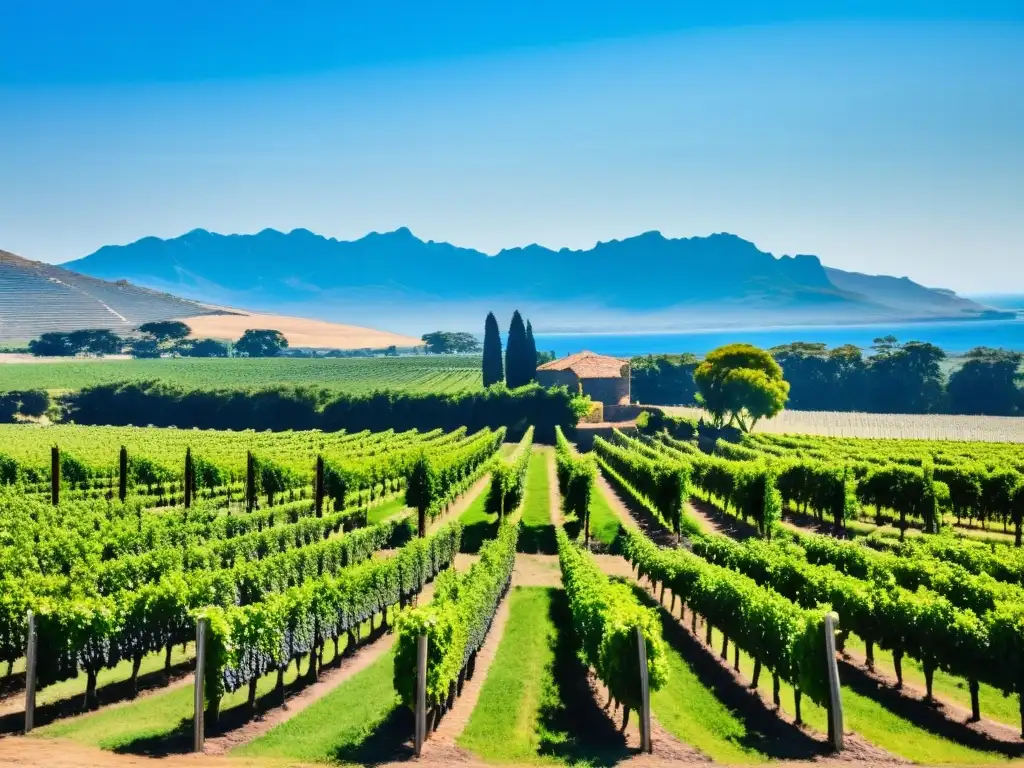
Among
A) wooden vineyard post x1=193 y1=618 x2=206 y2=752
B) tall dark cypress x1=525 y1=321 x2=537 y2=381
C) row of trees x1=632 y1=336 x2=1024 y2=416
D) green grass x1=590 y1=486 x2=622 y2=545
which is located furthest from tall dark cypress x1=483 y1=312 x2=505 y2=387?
wooden vineyard post x1=193 y1=618 x2=206 y2=752

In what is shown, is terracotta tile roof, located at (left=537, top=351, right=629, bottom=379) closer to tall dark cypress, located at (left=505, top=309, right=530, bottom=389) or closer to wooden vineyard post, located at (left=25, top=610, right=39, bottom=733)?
tall dark cypress, located at (left=505, top=309, right=530, bottom=389)

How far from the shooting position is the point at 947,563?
24.4 m

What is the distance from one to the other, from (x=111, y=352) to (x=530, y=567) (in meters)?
174

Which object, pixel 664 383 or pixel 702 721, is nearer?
pixel 702 721

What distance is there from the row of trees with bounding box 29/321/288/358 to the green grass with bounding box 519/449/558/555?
5624 inches

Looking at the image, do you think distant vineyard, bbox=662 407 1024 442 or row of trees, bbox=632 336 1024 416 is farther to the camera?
row of trees, bbox=632 336 1024 416

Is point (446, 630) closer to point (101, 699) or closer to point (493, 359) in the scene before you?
point (101, 699)

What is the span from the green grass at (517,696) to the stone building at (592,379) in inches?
3140

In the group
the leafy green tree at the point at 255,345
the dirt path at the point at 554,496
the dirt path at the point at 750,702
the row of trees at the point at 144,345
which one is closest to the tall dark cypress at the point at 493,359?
the dirt path at the point at 554,496

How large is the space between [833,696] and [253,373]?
463 ft

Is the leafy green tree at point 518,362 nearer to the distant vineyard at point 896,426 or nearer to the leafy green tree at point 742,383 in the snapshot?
the distant vineyard at point 896,426

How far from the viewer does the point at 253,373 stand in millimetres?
146750

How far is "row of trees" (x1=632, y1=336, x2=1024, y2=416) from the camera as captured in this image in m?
121

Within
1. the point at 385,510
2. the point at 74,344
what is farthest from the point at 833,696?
the point at 74,344
